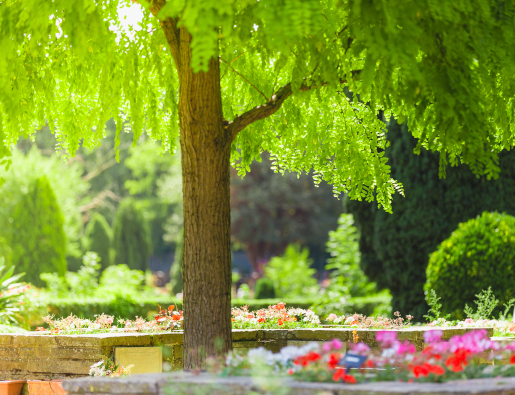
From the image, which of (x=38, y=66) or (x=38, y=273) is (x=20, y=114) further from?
(x=38, y=273)

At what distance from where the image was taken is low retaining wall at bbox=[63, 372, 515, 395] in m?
2.55

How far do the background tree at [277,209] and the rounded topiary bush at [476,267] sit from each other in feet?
60.2

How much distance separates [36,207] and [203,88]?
14.6 m

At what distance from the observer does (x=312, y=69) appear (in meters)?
4.61

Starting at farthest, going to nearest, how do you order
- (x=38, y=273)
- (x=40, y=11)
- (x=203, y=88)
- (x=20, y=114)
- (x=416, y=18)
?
(x=38, y=273)
(x=203, y=88)
(x=20, y=114)
(x=40, y=11)
(x=416, y=18)

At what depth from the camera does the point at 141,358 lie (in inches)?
211

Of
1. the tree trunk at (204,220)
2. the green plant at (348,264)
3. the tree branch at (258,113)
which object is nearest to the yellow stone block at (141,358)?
the tree trunk at (204,220)

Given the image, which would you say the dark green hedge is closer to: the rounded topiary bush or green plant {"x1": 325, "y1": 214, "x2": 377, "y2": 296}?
green plant {"x1": 325, "y1": 214, "x2": 377, "y2": 296}

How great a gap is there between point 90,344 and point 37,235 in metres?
13.1

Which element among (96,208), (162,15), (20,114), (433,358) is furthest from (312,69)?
(96,208)

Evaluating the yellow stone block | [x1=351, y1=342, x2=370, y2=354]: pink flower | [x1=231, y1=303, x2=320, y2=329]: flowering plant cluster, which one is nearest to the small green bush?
[x1=231, y1=303, x2=320, y2=329]: flowering plant cluster

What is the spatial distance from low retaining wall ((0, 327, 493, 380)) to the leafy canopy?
1.53m

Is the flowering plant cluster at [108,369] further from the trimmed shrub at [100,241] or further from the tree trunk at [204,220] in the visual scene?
the trimmed shrub at [100,241]

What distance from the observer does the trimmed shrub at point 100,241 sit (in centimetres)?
2977
